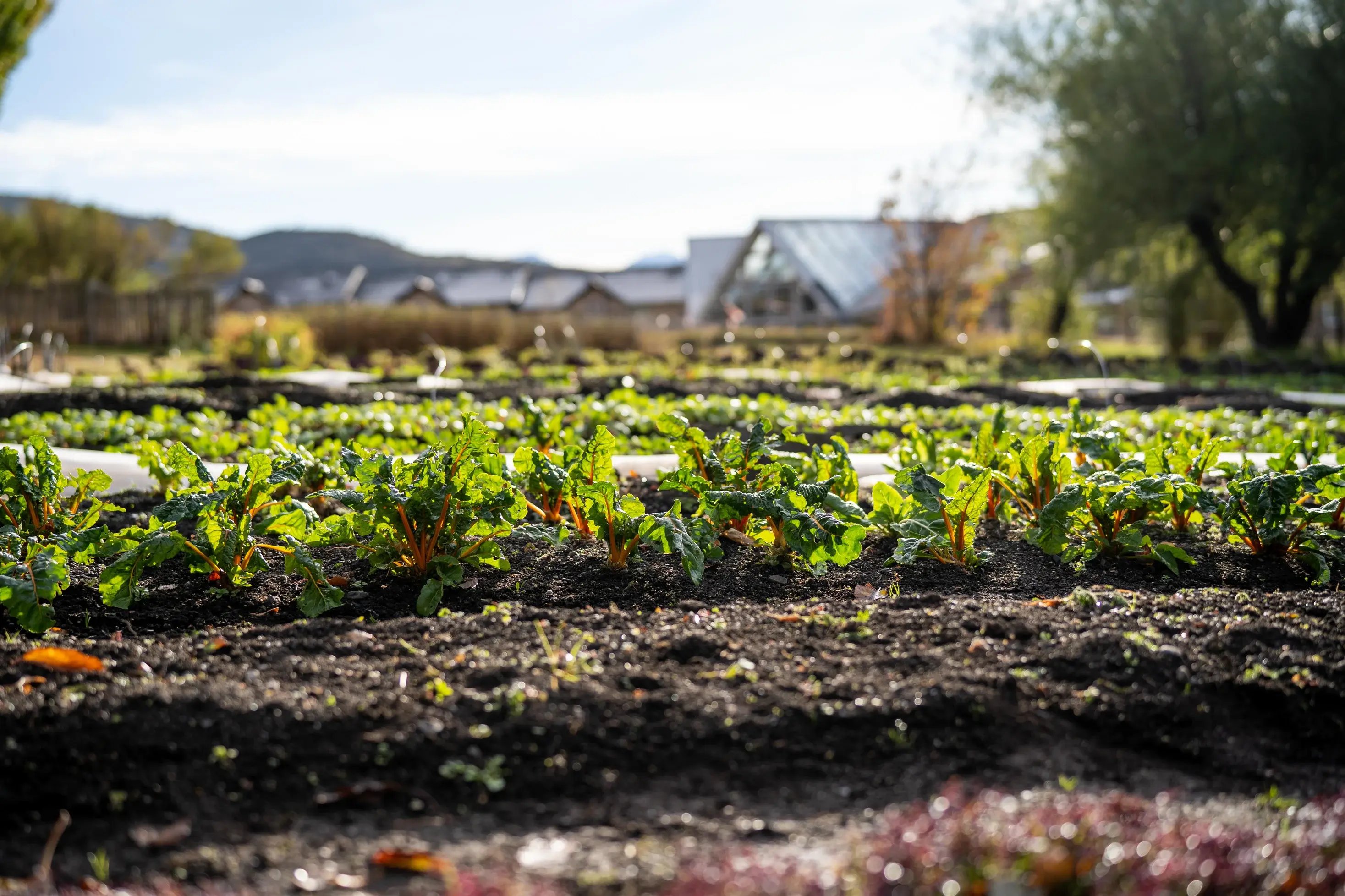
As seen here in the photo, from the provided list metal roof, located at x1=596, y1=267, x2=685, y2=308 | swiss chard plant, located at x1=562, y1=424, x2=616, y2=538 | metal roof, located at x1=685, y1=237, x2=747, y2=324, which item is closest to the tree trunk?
metal roof, located at x1=685, y1=237, x2=747, y2=324

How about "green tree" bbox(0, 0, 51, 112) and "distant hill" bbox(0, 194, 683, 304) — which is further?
"distant hill" bbox(0, 194, 683, 304)

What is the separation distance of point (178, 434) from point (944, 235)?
18.6 meters

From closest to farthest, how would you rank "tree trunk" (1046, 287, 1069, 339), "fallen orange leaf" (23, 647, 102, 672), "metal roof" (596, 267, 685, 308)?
"fallen orange leaf" (23, 647, 102, 672), "tree trunk" (1046, 287, 1069, 339), "metal roof" (596, 267, 685, 308)

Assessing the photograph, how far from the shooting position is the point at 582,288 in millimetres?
44781

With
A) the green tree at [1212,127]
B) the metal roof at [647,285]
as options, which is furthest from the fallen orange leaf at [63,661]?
the metal roof at [647,285]

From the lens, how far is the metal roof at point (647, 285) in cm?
4469

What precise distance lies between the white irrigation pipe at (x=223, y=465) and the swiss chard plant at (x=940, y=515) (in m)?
1.07

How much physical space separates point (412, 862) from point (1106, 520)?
2303 millimetres

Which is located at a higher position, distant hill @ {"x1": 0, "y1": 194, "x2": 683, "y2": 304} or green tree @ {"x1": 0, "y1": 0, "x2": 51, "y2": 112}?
distant hill @ {"x1": 0, "y1": 194, "x2": 683, "y2": 304}

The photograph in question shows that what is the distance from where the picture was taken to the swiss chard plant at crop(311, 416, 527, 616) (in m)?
2.65

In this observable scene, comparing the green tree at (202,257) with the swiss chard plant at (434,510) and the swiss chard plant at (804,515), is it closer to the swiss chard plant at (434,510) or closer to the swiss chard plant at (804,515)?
the swiss chard plant at (434,510)

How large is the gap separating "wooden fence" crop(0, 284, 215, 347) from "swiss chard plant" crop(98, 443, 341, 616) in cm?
1979

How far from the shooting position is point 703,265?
37.8m

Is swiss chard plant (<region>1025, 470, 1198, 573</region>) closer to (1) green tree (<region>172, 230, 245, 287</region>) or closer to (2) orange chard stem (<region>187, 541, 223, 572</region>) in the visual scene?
(2) orange chard stem (<region>187, 541, 223, 572</region>)
